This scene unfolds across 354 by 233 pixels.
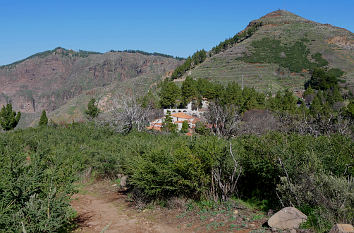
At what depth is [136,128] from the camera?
79.2ft

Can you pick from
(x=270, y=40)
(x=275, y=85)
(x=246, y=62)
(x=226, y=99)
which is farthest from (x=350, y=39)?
(x=226, y=99)

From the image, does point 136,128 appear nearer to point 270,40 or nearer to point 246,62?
point 246,62

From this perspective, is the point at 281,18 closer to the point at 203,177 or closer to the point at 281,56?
the point at 281,56

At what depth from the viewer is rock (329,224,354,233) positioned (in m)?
5.04

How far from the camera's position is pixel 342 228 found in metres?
5.10

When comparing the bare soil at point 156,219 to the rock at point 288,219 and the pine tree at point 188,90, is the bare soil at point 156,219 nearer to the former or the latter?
the rock at point 288,219

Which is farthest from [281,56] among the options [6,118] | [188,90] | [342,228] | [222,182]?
[342,228]

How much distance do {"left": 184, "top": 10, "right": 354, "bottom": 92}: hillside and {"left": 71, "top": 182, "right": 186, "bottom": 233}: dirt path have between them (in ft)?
179

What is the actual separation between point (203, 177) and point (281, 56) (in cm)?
8242

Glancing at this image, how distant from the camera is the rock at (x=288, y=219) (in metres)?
5.94

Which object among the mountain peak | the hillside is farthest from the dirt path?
the mountain peak

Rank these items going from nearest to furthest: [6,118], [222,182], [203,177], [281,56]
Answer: [203,177] → [222,182] → [6,118] → [281,56]

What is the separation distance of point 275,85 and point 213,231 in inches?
2414

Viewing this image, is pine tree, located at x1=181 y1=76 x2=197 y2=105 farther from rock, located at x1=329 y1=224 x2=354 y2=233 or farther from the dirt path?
rock, located at x1=329 y1=224 x2=354 y2=233
